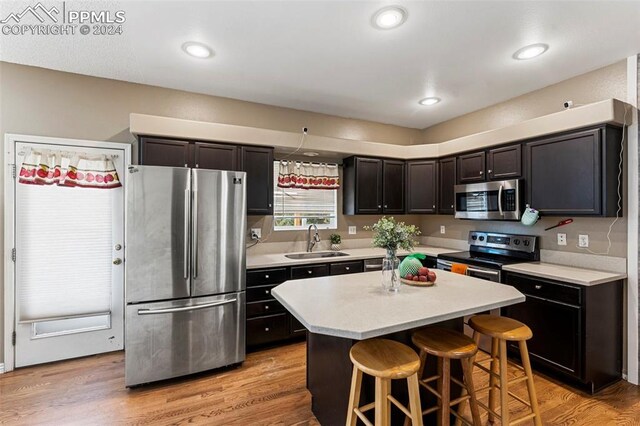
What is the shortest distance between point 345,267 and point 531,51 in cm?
273

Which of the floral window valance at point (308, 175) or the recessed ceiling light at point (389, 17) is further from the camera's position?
the floral window valance at point (308, 175)

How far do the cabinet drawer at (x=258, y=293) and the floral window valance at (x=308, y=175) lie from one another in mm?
1353

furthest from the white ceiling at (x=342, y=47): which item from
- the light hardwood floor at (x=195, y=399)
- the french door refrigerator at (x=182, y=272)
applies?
the light hardwood floor at (x=195, y=399)

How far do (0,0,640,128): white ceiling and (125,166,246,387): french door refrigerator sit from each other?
106 cm

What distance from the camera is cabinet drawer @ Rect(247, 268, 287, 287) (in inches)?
120

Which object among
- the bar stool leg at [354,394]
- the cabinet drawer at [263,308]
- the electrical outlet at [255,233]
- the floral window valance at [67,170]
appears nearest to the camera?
the bar stool leg at [354,394]

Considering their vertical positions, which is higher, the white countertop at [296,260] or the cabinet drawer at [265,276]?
the white countertop at [296,260]

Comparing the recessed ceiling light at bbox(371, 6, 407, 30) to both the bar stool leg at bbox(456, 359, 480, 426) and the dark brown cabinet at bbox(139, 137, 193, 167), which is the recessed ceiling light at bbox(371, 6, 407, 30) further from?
the bar stool leg at bbox(456, 359, 480, 426)

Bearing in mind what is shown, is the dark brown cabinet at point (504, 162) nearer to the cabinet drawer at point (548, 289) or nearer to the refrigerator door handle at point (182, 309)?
the cabinet drawer at point (548, 289)

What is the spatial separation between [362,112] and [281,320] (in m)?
2.89

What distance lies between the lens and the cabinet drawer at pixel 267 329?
3043 millimetres

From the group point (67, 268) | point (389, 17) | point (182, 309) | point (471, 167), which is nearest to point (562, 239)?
point (471, 167)

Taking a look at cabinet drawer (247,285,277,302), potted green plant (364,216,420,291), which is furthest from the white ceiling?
cabinet drawer (247,285,277,302)

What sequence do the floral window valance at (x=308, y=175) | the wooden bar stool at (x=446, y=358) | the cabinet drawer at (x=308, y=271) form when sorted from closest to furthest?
the wooden bar stool at (x=446, y=358)
the cabinet drawer at (x=308, y=271)
the floral window valance at (x=308, y=175)
